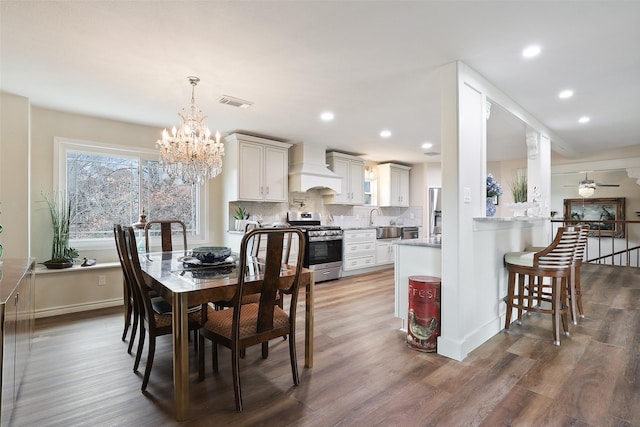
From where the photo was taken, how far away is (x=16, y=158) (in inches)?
131

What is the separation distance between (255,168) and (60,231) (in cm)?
257

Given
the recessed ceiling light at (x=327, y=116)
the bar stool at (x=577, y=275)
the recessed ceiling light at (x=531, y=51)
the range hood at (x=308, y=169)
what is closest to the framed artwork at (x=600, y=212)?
the bar stool at (x=577, y=275)

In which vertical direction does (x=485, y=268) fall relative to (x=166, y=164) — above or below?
below

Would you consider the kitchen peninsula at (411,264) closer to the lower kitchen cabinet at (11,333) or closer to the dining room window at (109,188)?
the lower kitchen cabinet at (11,333)

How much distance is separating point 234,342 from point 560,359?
99.6 inches

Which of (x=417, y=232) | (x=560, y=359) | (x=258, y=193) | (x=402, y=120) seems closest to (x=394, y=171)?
(x=417, y=232)

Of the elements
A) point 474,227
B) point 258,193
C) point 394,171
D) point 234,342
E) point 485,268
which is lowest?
point 234,342

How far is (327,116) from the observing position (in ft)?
13.4

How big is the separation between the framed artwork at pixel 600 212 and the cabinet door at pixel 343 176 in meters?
6.29

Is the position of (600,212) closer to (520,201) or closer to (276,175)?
(520,201)

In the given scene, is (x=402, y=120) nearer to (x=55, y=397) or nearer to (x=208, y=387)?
(x=208, y=387)

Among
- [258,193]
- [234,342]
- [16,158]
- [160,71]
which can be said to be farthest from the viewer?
[258,193]

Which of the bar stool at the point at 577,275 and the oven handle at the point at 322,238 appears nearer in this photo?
the bar stool at the point at 577,275

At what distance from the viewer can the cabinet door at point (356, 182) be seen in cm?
644
